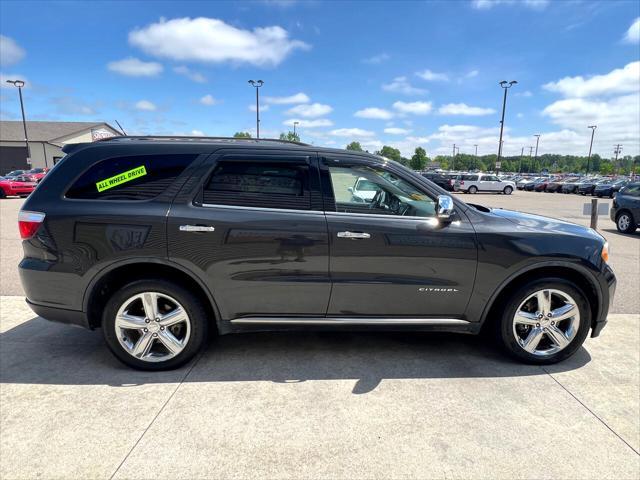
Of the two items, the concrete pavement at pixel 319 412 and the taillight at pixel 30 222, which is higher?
the taillight at pixel 30 222

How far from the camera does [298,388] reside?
2926 millimetres

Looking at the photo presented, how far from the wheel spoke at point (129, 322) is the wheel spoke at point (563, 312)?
133 inches

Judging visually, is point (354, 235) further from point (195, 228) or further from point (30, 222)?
point (30, 222)

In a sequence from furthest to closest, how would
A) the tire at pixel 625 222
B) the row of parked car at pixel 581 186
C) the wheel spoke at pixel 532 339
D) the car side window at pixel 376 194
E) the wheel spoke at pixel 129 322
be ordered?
the row of parked car at pixel 581 186
the tire at pixel 625 222
the wheel spoke at pixel 532 339
the car side window at pixel 376 194
the wheel spoke at pixel 129 322

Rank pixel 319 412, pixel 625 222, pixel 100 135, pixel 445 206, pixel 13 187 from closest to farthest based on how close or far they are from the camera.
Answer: pixel 319 412 < pixel 445 206 < pixel 100 135 < pixel 625 222 < pixel 13 187

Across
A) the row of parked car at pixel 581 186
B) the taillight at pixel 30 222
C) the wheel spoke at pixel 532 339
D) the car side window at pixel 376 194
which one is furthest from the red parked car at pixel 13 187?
the row of parked car at pixel 581 186

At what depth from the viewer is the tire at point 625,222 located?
1100 centimetres

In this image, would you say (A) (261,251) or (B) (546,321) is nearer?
(A) (261,251)

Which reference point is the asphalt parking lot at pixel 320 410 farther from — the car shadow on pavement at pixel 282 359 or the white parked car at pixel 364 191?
the white parked car at pixel 364 191

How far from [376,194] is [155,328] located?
2097 millimetres

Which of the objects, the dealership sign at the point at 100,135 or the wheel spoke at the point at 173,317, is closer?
the wheel spoke at the point at 173,317

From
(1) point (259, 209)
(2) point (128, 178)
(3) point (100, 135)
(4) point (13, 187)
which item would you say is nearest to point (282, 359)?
(1) point (259, 209)

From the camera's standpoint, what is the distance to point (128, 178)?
306cm

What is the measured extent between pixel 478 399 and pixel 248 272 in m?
1.96
